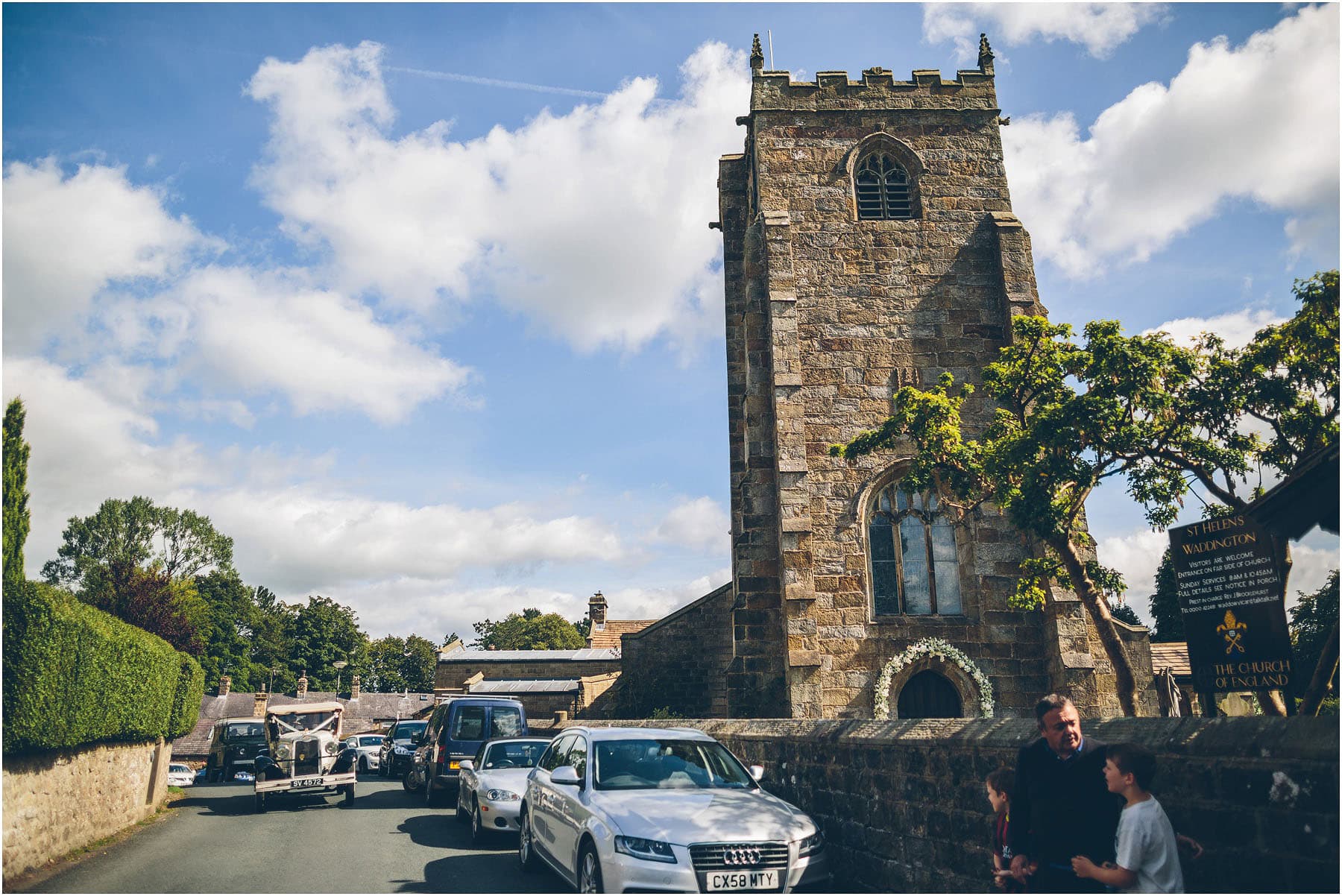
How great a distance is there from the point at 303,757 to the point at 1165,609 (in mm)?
39944

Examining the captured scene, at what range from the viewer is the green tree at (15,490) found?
884cm

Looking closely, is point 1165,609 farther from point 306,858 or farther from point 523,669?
point 306,858

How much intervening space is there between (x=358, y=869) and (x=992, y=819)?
22.9ft

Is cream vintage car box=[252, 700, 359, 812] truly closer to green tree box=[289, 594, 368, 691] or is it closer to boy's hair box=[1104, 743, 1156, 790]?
boy's hair box=[1104, 743, 1156, 790]

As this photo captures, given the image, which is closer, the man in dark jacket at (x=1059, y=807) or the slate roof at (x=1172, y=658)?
the man in dark jacket at (x=1059, y=807)

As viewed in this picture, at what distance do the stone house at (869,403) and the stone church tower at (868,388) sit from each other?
0.12 ft

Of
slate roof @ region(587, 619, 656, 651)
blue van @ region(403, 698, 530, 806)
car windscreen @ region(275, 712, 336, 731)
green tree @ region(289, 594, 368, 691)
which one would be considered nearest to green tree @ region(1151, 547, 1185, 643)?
slate roof @ region(587, 619, 656, 651)

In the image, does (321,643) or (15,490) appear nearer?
(15,490)

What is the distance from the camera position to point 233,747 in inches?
1056

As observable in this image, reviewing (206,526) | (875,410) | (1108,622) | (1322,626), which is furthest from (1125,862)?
(206,526)

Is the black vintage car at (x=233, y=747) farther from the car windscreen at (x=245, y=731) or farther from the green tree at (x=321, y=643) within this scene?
the green tree at (x=321, y=643)

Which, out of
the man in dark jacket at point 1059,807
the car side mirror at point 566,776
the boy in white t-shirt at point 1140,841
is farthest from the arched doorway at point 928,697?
the boy in white t-shirt at point 1140,841

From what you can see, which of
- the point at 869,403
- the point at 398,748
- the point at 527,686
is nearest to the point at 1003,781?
the point at 869,403

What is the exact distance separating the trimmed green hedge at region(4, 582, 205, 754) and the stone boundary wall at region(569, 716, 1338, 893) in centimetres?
785
